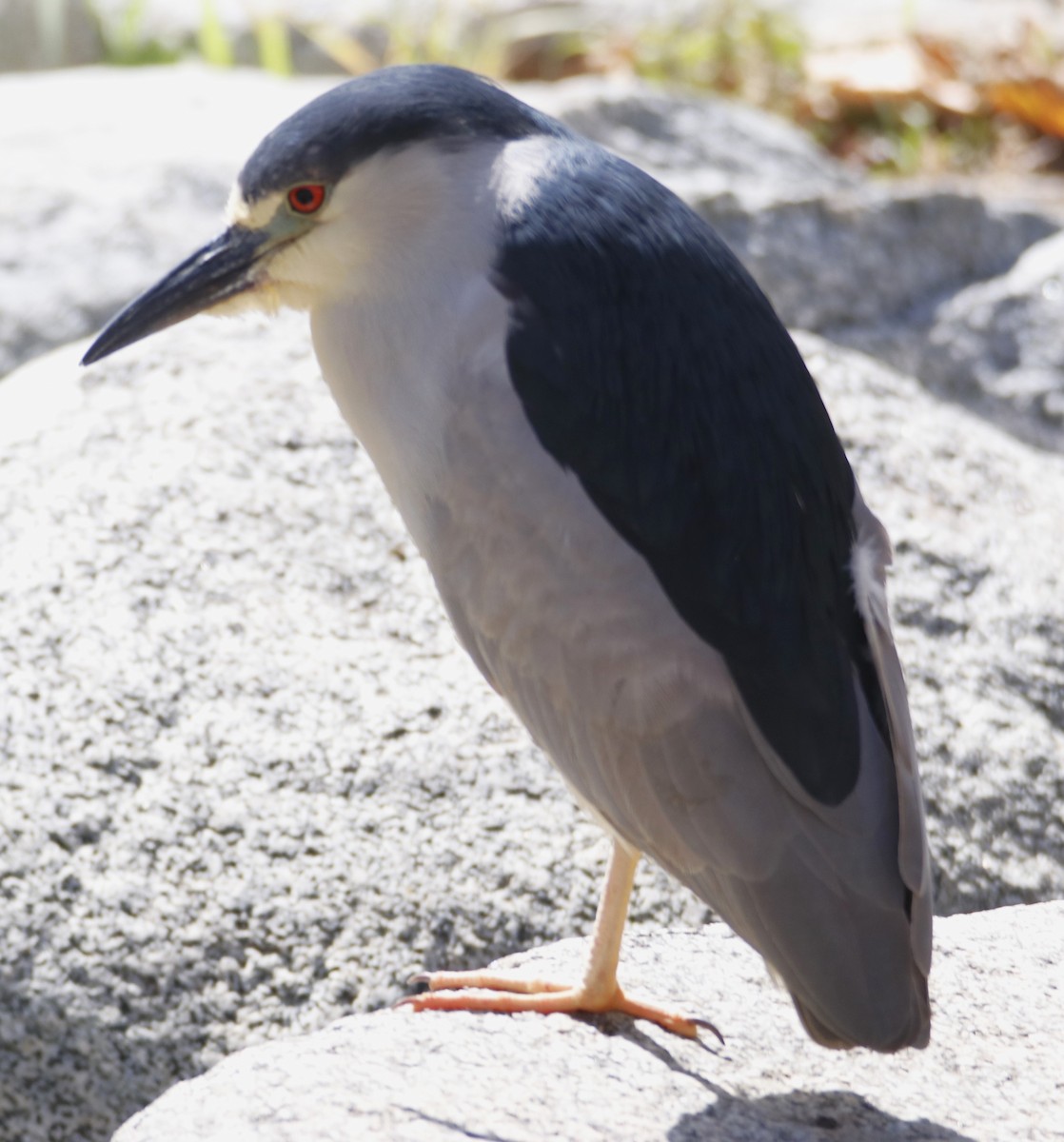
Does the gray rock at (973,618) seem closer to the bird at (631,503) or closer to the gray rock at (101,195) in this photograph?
the bird at (631,503)

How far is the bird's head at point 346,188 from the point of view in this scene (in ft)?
6.77

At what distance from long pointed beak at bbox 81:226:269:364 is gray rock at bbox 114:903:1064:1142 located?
41.4 inches

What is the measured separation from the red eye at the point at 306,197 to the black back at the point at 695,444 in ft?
0.92

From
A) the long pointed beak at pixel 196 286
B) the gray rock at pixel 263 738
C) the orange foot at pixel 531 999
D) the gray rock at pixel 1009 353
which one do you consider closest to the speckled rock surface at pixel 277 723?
the gray rock at pixel 263 738

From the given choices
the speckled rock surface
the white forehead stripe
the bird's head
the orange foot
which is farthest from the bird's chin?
the orange foot

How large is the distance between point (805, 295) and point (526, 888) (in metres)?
2.34

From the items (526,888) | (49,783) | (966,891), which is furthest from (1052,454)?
(49,783)

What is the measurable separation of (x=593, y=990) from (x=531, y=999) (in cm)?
10

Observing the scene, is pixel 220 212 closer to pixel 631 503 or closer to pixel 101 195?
pixel 101 195

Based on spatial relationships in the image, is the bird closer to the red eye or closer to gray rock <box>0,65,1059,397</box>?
the red eye

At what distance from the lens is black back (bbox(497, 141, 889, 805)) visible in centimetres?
198

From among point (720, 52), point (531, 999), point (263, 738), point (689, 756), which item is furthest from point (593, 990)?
point (720, 52)

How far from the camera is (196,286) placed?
2197mm

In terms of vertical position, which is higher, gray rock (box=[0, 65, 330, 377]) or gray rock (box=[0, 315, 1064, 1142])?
gray rock (box=[0, 65, 330, 377])
